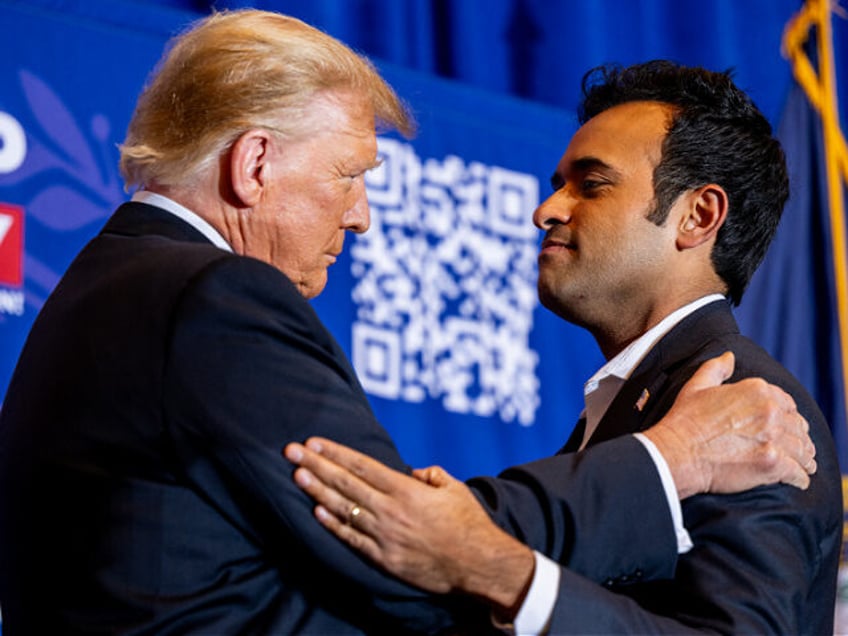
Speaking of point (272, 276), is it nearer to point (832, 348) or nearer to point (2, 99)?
point (2, 99)

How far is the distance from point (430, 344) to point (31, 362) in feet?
5.58

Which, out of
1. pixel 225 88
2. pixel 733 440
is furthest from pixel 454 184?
pixel 733 440

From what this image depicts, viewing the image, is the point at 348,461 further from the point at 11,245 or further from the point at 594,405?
the point at 11,245

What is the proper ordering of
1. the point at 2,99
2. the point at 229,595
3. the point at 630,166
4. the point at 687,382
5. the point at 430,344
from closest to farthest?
the point at 229,595 < the point at 687,382 < the point at 630,166 < the point at 2,99 < the point at 430,344

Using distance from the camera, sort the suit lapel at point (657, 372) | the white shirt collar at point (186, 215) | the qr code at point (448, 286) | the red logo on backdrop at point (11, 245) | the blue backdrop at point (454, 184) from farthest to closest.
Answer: the qr code at point (448, 286)
the blue backdrop at point (454, 184)
the red logo on backdrop at point (11, 245)
the suit lapel at point (657, 372)
the white shirt collar at point (186, 215)

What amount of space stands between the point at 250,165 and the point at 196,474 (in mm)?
468

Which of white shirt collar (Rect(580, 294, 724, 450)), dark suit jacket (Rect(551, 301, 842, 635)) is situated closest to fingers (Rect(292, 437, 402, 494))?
dark suit jacket (Rect(551, 301, 842, 635))

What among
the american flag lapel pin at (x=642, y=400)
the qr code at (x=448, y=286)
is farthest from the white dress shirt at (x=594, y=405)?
the qr code at (x=448, y=286)

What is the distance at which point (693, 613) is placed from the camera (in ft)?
5.51

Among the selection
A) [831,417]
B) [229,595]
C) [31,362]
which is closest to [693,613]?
[229,595]

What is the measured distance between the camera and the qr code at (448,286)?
326cm

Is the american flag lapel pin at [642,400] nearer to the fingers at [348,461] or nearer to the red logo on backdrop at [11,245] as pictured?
the fingers at [348,461]

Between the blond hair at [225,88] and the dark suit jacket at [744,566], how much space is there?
641mm

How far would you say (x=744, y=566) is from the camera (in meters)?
1.68
